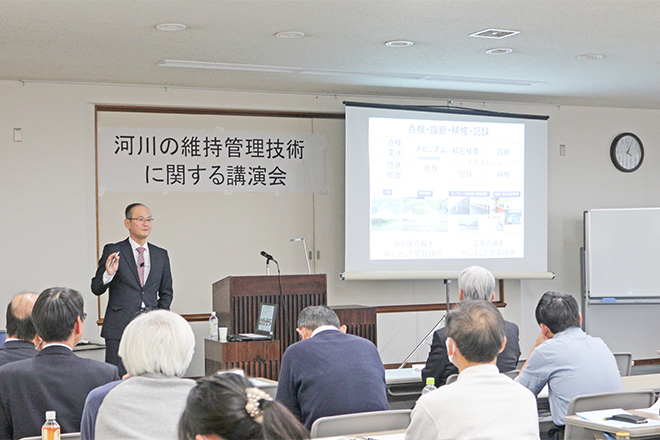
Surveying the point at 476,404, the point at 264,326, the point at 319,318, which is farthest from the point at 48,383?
the point at 264,326

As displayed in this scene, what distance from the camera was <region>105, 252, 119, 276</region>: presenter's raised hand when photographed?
4969mm

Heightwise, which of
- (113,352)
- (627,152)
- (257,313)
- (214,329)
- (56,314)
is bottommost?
(113,352)

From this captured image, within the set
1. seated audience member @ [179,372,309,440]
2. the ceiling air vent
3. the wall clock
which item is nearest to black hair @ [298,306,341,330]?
seated audience member @ [179,372,309,440]

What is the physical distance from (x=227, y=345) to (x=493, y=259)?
137 inches

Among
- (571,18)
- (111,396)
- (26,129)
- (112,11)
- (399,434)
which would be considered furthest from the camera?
(26,129)

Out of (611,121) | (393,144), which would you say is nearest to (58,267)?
(393,144)

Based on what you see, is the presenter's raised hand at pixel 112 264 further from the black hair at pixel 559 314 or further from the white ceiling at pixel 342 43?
the black hair at pixel 559 314

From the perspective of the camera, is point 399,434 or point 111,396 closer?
point 111,396

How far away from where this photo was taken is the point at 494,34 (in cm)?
517

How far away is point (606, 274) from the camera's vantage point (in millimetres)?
8000

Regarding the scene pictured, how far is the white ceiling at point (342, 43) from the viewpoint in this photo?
14.8ft

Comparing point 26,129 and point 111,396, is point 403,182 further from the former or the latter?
point 111,396

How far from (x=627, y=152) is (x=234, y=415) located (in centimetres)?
833

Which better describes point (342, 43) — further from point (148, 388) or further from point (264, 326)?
point (148, 388)
